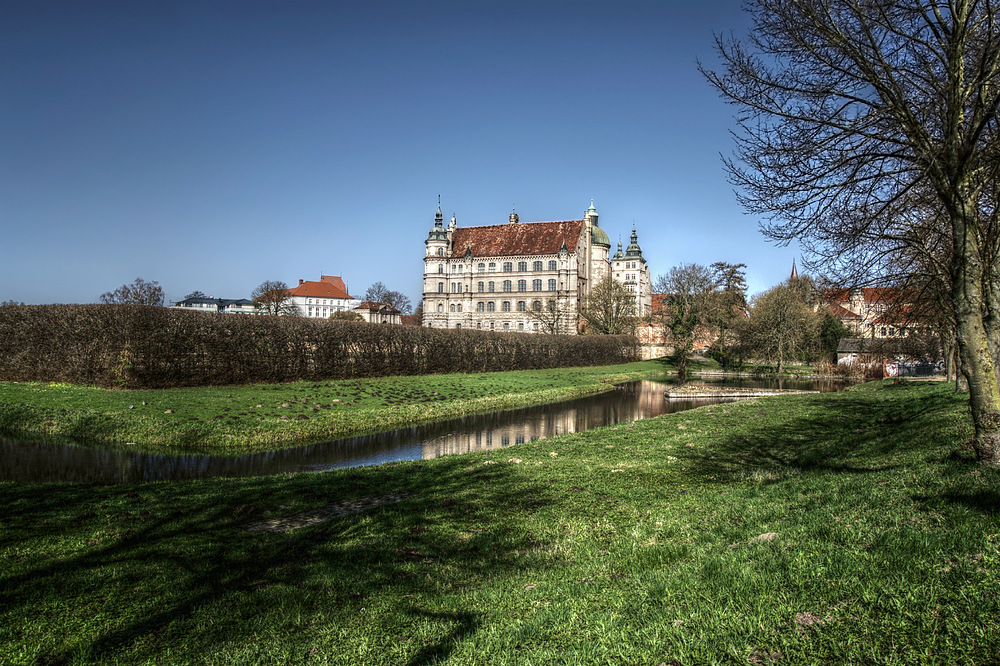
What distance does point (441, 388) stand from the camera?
28297mm

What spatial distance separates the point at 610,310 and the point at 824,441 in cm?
5456

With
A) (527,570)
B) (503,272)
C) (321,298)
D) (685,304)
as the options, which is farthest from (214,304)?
(527,570)

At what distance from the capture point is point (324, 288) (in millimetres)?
151750

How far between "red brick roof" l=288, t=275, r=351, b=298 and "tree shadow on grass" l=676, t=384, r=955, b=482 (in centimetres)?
14344

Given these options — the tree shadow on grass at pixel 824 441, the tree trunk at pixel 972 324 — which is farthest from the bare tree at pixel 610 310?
the tree trunk at pixel 972 324

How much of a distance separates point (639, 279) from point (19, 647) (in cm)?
11706

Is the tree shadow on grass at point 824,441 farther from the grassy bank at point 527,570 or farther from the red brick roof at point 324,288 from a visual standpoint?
the red brick roof at point 324,288

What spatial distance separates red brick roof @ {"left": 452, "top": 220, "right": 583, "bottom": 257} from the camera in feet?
287

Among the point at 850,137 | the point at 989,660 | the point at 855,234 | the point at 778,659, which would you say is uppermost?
the point at 850,137

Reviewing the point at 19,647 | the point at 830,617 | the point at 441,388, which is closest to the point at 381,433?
the point at 441,388

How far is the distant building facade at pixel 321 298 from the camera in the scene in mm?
147500

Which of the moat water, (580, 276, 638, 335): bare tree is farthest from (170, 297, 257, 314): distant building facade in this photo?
the moat water

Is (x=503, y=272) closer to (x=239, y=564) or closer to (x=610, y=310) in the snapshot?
(x=610, y=310)

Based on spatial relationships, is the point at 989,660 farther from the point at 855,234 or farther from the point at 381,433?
the point at 381,433
